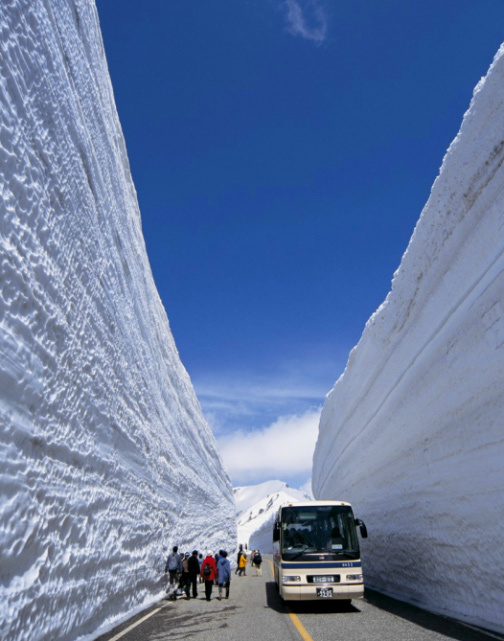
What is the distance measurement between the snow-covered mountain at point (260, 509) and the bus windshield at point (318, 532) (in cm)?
44

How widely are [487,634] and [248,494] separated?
169389 mm

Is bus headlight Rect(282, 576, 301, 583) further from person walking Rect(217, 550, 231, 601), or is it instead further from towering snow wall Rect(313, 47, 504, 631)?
person walking Rect(217, 550, 231, 601)

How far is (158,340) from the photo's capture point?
55.8 ft

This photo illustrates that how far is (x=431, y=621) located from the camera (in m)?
7.26

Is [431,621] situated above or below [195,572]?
below

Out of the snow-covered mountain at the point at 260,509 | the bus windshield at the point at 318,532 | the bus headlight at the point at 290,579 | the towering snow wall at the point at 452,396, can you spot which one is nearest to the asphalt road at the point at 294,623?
the bus headlight at the point at 290,579

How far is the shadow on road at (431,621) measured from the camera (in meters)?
6.00

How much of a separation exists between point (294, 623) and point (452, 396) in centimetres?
450

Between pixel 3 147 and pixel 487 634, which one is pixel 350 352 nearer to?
pixel 487 634

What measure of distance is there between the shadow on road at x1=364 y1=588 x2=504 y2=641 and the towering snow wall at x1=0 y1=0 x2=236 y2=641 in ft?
14.9

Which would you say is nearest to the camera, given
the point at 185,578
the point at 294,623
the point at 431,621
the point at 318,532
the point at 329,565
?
the point at 431,621

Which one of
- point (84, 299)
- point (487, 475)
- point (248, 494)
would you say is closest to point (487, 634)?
point (487, 475)

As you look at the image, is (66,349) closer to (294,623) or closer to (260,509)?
(294,623)

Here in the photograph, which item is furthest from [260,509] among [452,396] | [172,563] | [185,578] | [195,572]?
[452,396]
